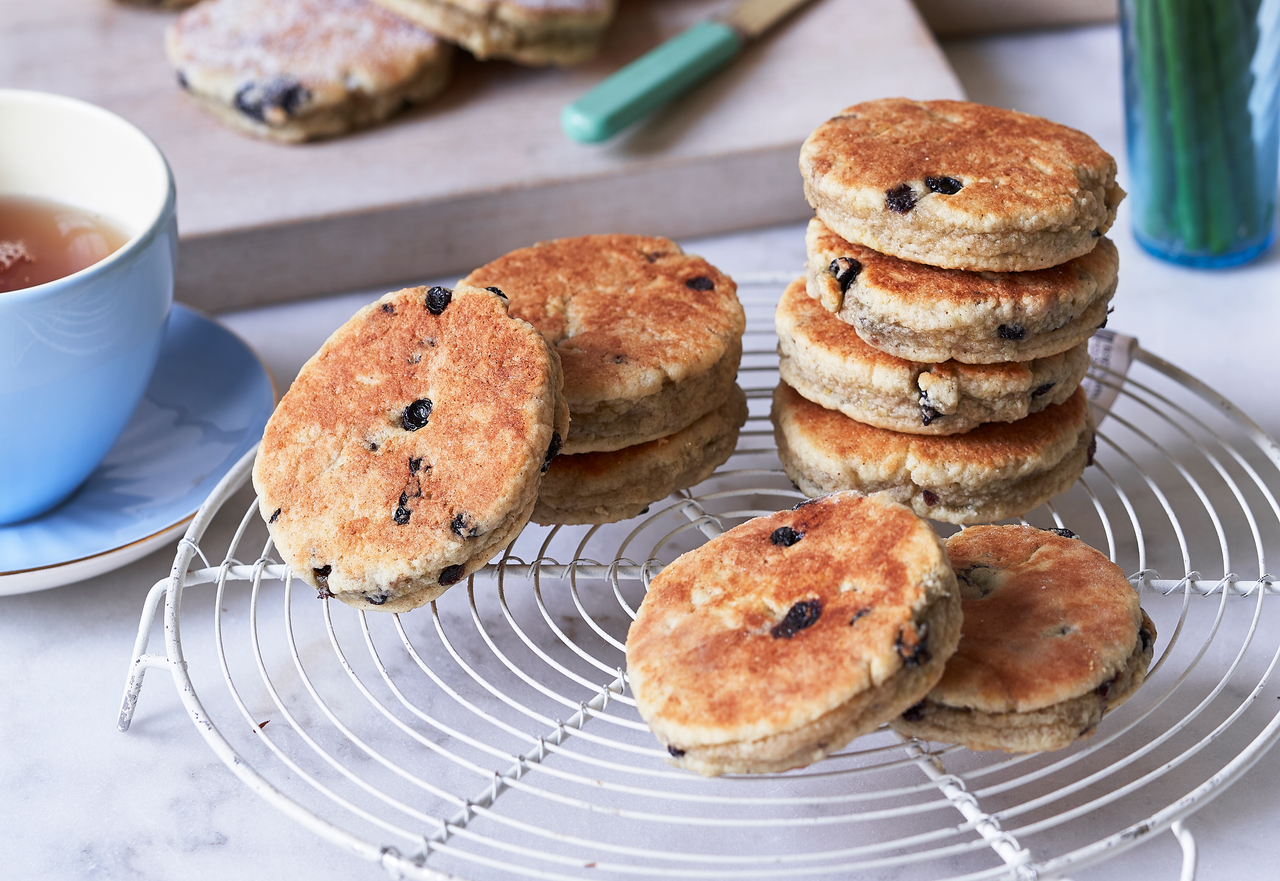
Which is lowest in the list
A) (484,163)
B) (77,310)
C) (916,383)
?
(484,163)

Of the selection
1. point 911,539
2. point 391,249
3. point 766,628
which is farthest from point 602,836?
point 391,249

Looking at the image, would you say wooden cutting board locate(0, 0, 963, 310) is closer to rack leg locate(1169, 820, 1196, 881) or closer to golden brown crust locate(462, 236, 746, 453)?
golden brown crust locate(462, 236, 746, 453)

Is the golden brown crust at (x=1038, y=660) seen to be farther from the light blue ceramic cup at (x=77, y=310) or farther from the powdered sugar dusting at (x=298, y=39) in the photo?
the powdered sugar dusting at (x=298, y=39)

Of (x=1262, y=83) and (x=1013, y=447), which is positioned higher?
(x=1262, y=83)

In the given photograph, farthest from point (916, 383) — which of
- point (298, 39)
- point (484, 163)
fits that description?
point (298, 39)

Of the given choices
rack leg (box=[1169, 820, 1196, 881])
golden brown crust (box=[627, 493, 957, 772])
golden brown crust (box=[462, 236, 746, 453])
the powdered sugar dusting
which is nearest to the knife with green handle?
the powdered sugar dusting

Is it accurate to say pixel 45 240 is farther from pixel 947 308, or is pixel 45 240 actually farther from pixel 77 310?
pixel 947 308

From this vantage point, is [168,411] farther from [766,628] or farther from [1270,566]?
[1270,566]
